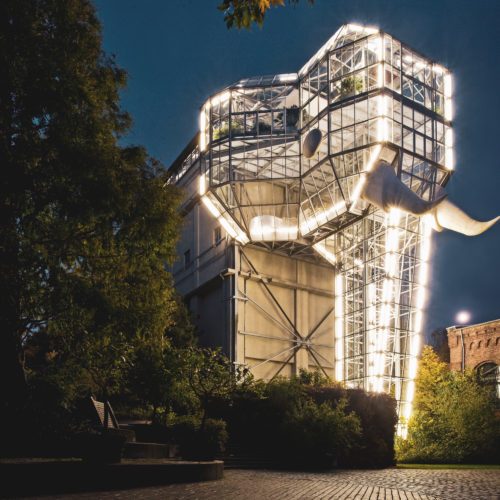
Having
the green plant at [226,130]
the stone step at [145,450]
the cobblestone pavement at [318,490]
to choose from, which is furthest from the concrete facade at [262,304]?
the cobblestone pavement at [318,490]

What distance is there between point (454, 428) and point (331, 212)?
13.5 metres

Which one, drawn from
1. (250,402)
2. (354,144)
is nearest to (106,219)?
(250,402)

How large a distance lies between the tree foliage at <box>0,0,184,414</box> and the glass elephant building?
68.1ft

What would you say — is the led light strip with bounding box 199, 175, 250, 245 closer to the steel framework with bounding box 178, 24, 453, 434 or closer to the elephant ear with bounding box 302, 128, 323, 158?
the steel framework with bounding box 178, 24, 453, 434

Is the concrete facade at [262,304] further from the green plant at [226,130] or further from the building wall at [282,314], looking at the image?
the green plant at [226,130]

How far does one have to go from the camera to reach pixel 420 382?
126 ft

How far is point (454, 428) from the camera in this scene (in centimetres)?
3061

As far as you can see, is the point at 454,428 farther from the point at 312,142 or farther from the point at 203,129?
the point at 203,129

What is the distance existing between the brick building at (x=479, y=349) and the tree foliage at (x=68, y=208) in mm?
32224

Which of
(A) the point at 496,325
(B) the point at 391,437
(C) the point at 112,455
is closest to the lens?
(C) the point at 112,455

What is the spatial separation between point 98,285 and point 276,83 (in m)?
28.8

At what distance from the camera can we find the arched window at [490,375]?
40559 millimetres

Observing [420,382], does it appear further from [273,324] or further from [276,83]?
[276,83]

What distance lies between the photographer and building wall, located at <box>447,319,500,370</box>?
4247cm
